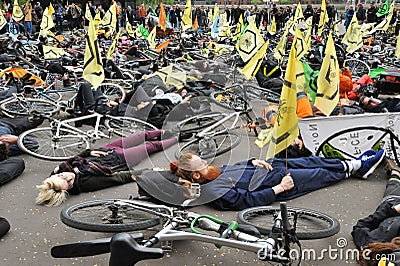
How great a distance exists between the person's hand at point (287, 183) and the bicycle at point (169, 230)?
0.81 meters

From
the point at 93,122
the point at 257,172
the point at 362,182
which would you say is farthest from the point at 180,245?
the point at 93,122

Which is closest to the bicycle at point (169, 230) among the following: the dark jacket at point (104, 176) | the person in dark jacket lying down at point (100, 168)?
the person in dark jacket lying down at point (100, 168)

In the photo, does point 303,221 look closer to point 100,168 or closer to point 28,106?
point 100,168

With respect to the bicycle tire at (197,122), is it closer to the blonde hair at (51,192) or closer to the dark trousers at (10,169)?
the blonde hair at (51,192)

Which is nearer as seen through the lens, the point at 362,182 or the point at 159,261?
the point at 159,261

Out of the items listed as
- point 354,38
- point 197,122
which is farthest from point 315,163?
point 354,38

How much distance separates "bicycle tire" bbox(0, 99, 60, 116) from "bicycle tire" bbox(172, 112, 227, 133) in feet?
9.29

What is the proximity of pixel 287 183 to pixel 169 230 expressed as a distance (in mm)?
2032

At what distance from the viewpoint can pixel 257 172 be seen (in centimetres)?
503

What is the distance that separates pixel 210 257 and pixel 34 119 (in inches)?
157

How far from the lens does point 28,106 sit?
800 centimetres

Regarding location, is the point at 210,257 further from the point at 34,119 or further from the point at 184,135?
the point at 34,119

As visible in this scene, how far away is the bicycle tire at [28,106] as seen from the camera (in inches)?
306

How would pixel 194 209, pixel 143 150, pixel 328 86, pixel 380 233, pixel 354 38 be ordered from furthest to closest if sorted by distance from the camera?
pixel 354 38 → pixel 328 86 → pixel 194 209 → pixel 143 150 → pixel 380 233
